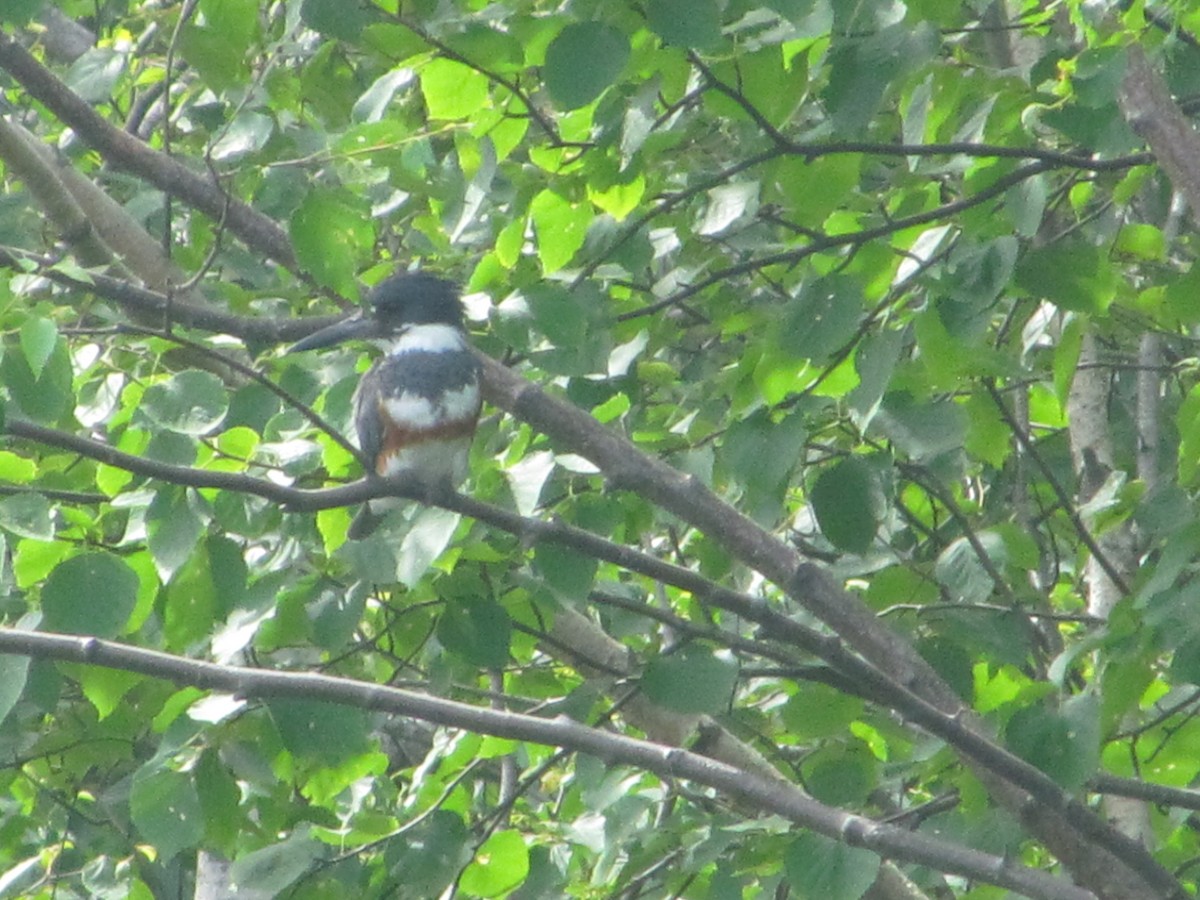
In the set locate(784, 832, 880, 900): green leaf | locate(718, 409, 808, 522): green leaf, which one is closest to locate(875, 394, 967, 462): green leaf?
locate(718, 409, 808, 522): green leaf

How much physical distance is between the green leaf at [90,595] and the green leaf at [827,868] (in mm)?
951

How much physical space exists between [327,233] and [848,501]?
0.88m

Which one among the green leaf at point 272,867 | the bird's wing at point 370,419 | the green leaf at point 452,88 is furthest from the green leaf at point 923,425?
the bird's wing at point 370,419

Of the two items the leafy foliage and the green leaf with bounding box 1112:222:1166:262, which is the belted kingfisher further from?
the green leaf with bounding box 1112:222:1166:262

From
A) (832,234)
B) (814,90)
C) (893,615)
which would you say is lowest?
(893,615)

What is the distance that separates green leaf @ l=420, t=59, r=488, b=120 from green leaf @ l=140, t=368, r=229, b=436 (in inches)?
20.8

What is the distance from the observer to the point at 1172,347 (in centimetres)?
430

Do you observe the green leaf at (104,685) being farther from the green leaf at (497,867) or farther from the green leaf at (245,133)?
the green leaf at (245,133)

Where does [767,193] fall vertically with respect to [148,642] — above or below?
above

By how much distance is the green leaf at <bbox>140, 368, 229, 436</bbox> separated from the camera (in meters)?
2.30

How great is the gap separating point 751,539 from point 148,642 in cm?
127

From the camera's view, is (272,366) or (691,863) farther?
(272,366)

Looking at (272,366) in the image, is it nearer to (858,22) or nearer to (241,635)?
(241,635)

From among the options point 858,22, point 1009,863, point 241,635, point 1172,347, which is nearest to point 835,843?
point 1009,863
